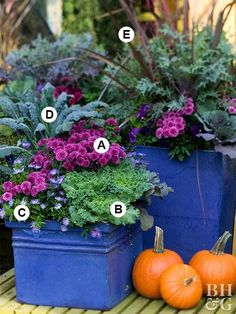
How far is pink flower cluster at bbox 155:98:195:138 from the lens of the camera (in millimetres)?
2645

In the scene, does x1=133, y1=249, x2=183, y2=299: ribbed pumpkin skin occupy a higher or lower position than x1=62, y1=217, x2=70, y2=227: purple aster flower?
lower

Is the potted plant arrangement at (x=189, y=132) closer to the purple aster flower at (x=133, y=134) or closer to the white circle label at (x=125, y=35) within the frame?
the purple aster flower at (x=133, y=134)

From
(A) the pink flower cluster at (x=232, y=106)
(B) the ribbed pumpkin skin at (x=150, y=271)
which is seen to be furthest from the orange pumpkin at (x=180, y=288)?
(A) the pink flower cluster at (x=232, y=106)

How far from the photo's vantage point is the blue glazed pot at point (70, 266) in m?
2.32

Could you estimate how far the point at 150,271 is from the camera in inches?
96.0

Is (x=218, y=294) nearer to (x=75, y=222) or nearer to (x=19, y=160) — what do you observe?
(x=75, y=222)

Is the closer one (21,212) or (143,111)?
(21,212)

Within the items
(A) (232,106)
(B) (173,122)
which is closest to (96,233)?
(B) (173,122)

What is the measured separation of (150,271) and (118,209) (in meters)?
0.30

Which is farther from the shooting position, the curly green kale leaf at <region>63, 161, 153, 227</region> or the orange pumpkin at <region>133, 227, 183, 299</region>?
the orange pumpkin at <region>133, 227, 183, 299</region>

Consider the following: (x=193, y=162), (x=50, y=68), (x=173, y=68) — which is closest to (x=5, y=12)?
(x=50, y=68)

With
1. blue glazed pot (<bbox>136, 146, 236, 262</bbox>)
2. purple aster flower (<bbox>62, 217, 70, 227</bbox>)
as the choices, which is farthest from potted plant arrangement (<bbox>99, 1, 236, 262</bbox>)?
purple aster flower (<bbox>62, 217, 70, 227</bbox>)

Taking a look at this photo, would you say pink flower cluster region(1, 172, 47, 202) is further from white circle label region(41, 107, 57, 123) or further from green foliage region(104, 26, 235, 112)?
green foliage region(104, 26, 235, 112)

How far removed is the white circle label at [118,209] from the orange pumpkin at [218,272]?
0.40 m
